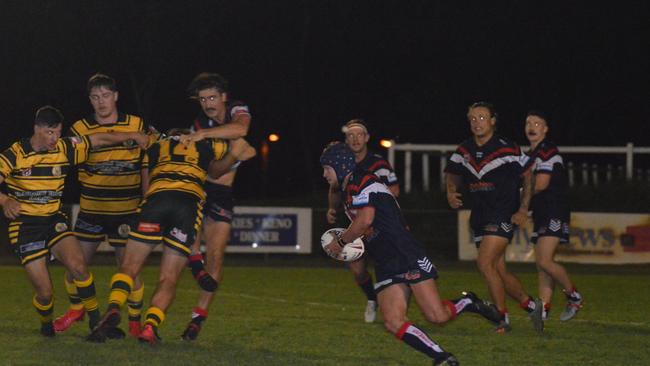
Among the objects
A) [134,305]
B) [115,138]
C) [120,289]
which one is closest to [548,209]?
[134,305]

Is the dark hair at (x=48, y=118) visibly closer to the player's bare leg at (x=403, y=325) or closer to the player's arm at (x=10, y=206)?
the player's arm at (x=10, y=206)

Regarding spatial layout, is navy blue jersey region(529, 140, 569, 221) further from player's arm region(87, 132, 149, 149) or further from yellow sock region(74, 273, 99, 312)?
yellow sock region(74, 273, 99, 312)

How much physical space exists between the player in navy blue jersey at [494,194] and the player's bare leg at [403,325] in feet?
8.05

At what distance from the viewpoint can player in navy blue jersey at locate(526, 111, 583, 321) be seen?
11531 mm

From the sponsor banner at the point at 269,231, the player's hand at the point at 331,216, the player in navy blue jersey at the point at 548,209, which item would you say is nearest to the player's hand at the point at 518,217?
the player in navy blue jersey at the point at 548,209

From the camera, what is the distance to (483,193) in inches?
424

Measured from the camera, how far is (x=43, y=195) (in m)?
9.49

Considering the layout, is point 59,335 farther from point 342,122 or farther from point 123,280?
point 342,122

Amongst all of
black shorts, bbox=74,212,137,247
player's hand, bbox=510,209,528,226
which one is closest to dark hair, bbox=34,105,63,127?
black shorts, bbox=74,212,137,247

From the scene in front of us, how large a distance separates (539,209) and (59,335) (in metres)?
4.92

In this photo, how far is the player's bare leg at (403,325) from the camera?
25.5ft

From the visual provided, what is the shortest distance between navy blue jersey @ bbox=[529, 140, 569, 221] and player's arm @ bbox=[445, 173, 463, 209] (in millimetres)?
858

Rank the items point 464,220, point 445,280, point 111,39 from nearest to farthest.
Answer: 1. point 445,280
2. point 464,220
3. point 111,39

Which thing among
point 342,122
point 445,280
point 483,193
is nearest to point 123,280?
point 483,193
